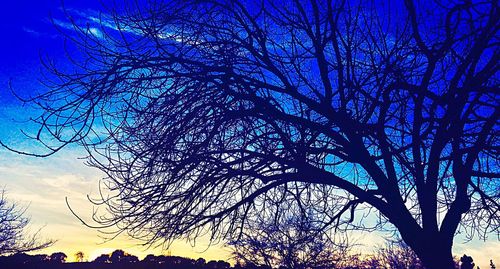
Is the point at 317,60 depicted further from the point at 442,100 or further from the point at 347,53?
the point at 442,100

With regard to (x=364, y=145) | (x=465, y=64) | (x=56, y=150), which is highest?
(x=465, y=64)

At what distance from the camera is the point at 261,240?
1290 centimetres

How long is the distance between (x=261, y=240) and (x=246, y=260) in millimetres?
1995

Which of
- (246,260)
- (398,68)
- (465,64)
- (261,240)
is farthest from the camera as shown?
(246,260)

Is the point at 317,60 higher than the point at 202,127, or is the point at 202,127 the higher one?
the point at 317,60

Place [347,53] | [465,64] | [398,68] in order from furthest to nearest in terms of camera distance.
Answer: [347,53] → [465,64] → [398,68]

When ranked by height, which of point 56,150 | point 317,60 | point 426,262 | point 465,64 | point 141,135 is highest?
point 317,60

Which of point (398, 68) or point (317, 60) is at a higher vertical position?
point (317, 60)

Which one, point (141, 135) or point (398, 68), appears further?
point (141, 135)

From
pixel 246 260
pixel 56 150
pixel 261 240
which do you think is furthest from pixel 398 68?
pixel 246 260

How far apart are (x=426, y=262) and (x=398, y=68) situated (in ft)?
9.06

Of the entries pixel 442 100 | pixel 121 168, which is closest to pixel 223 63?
pixel 121 168

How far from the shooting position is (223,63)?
6.43 meters

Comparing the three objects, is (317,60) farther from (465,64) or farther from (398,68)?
(465,64)
